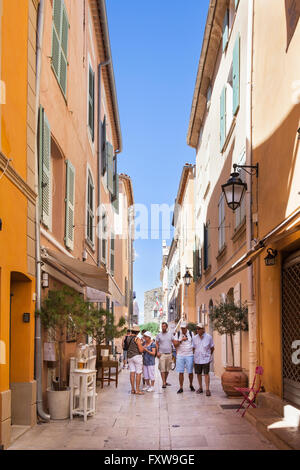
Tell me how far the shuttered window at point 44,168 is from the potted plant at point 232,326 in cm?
409

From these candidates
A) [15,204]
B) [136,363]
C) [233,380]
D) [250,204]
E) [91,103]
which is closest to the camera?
[15,204]

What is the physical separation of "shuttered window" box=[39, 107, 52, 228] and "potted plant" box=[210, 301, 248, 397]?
4.09 metres

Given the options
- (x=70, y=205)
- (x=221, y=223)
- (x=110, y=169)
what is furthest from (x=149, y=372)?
(x=110, y=169)

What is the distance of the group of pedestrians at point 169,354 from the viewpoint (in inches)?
473

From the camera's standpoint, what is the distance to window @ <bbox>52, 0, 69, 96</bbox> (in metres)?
10.3

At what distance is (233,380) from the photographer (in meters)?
10.7

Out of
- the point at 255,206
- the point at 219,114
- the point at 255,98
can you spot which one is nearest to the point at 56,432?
the point at 255,206

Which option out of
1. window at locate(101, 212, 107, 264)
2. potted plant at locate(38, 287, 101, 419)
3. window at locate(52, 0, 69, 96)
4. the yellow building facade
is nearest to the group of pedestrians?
potted plant at locate(38, 287, 101, 419)

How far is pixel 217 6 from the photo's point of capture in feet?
50.4

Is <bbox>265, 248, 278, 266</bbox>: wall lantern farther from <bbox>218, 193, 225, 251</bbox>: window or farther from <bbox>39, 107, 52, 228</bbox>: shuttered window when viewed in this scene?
<bbox>218, 193, 225, 251</bbox>: window

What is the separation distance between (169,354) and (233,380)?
300 cm

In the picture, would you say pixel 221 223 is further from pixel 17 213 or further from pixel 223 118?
pixel 17 213

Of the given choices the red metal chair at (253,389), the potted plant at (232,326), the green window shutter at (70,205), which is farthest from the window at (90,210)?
the red metal chair at (253,389)

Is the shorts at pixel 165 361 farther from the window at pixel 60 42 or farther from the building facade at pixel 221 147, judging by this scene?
the window at pixel 60 42
